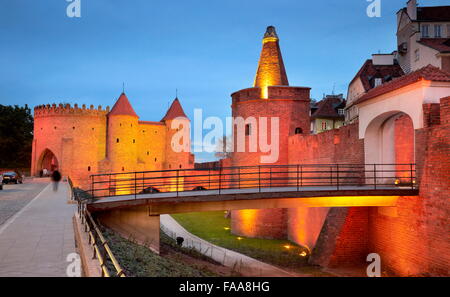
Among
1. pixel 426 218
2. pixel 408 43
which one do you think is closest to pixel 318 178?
pixel 426 218

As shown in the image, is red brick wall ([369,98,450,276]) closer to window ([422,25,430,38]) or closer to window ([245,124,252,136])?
window ([245,124,252,136])

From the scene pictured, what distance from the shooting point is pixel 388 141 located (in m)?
15.3

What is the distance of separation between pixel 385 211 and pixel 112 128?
120ft

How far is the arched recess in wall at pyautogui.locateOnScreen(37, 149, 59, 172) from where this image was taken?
151 feet

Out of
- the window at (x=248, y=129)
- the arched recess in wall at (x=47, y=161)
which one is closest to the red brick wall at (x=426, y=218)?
the window at (x=248, y=129)

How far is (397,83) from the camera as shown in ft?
43.3

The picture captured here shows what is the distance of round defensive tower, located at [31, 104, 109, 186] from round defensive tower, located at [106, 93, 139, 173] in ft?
4.32

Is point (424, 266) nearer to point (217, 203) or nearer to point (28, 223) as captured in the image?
point (217, 203)

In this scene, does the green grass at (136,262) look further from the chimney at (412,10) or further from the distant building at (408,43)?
the chimney at (412,10)

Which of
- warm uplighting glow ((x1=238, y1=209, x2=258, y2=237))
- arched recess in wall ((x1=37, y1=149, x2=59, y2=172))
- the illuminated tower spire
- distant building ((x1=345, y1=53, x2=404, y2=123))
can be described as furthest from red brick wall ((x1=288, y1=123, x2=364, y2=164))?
arched recess in wall ((x1=37, y1=149, x2=59, y2=172))

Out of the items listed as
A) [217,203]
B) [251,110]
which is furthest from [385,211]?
[251,110]

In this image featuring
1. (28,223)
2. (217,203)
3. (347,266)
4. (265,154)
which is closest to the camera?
(28,223)
